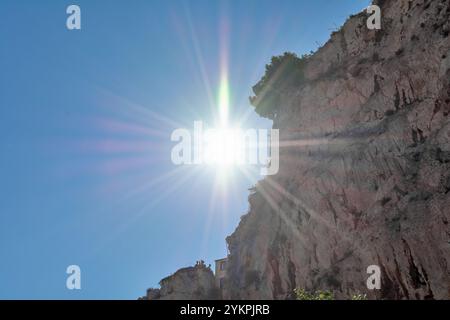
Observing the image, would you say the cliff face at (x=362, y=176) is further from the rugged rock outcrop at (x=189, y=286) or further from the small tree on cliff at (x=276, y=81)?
the rugged rock outcrop at (x=189, y=286)

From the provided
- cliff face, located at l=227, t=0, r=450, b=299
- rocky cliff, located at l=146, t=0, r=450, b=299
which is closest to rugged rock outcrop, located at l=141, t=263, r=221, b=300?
rocky cliff, located at l=146, t=0, r=450, b=299

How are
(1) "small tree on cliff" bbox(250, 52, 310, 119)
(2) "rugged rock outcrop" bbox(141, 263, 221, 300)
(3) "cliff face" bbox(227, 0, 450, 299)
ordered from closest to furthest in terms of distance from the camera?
(3) "cliff face" bbox(227, 0, 450, 299), (2) "rugged rock outcrop" bbox(141, 263, 221, 300), (1) "small tree on cliff" bbox(250, 52, 310, 119)

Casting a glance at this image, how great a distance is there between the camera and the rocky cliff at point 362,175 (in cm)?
2978

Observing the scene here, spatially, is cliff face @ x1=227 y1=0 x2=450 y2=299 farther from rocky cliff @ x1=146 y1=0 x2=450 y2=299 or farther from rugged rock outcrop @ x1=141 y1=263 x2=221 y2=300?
rugged rock outcrop @ x1=141 y1=263 x2=221 y2=300

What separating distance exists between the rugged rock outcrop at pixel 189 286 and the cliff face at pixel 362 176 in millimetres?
5575

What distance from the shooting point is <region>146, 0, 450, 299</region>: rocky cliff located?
2978 cm

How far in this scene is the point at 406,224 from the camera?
3003 cm

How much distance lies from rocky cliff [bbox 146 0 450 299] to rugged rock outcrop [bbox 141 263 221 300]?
5273 millimetres

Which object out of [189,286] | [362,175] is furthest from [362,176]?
[189,286]

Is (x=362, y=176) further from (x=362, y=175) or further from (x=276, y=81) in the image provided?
(x=276, y=81)

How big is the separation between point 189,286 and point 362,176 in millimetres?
27711

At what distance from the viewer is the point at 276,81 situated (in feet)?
190

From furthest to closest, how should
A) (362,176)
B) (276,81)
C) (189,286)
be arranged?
(276,81) → (189,286) → (362,176)

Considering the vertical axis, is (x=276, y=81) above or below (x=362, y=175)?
above
